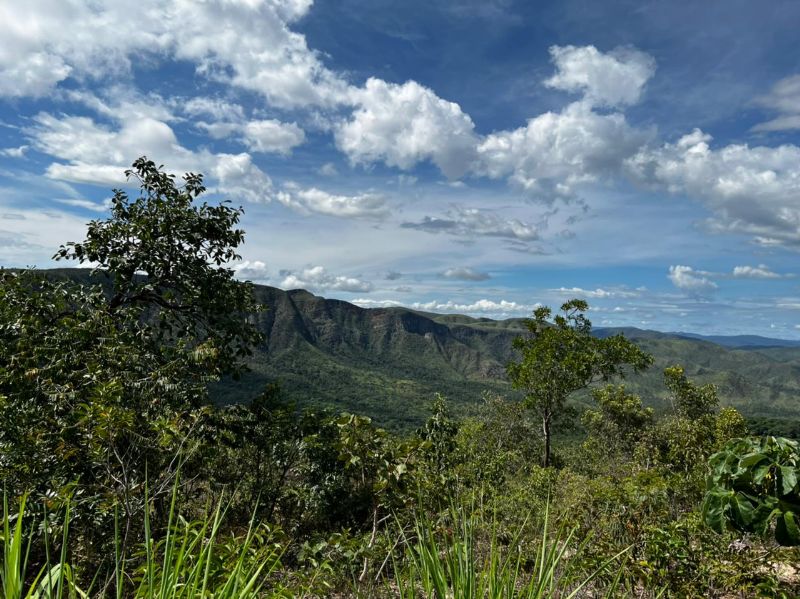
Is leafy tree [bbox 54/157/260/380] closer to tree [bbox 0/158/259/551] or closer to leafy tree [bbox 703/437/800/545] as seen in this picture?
tree [bbox 0/158/259/551]

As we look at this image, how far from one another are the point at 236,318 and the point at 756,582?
7968 mm

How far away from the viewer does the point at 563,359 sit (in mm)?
20312

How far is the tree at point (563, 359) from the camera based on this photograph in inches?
769

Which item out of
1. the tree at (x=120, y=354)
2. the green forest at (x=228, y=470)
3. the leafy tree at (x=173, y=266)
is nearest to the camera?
the green forest at (x=228, y=470)

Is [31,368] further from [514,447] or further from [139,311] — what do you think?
[514,447]

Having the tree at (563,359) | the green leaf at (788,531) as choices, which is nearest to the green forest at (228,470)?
the green leaf at (788,531)

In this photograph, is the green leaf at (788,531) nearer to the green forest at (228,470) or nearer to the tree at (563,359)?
the green forest at (228,470)

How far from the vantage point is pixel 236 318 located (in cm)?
860

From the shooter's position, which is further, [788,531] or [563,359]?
[563,359]

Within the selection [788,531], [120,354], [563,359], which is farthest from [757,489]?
[563,359]

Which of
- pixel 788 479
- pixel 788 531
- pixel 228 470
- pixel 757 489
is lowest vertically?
pixel 228 470

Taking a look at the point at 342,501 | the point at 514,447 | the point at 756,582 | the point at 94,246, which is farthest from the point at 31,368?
the point at 514,447

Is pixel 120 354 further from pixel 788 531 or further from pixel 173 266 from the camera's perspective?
pixel 788 531

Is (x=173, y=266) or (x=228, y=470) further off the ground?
(x=173, y=266)
